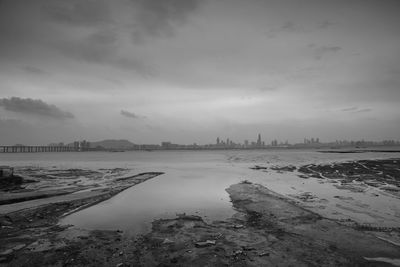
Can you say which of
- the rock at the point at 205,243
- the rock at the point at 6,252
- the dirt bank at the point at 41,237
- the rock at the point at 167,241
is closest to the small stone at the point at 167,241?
the rock at the point at 167,241

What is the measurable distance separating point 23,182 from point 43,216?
1947cm

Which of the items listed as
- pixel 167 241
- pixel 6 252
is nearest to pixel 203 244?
pixel 167 241

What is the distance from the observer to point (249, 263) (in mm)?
8258

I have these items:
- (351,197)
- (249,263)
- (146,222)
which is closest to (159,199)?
(146,222)

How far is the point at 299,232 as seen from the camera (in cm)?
1148

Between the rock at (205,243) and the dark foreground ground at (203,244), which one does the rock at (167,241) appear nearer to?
the dark foreground ground at (203,244)

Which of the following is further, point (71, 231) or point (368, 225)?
point (368, 225)

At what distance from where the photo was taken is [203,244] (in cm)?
981

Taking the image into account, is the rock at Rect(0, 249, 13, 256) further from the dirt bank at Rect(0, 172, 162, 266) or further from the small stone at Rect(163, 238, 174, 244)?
the small stone at Rect(163, 238, 174, 244)

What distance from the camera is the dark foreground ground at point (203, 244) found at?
8398mm

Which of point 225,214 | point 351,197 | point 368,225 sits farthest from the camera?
point 351,197

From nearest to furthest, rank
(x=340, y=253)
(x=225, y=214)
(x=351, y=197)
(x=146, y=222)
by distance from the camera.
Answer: (x=340, y=253) < (x=146, y=222) < (x=225, y=214) < (x=351, y=197)

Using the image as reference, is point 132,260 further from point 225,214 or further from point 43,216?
point 43,216

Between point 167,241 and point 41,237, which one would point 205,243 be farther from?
point 41,237
